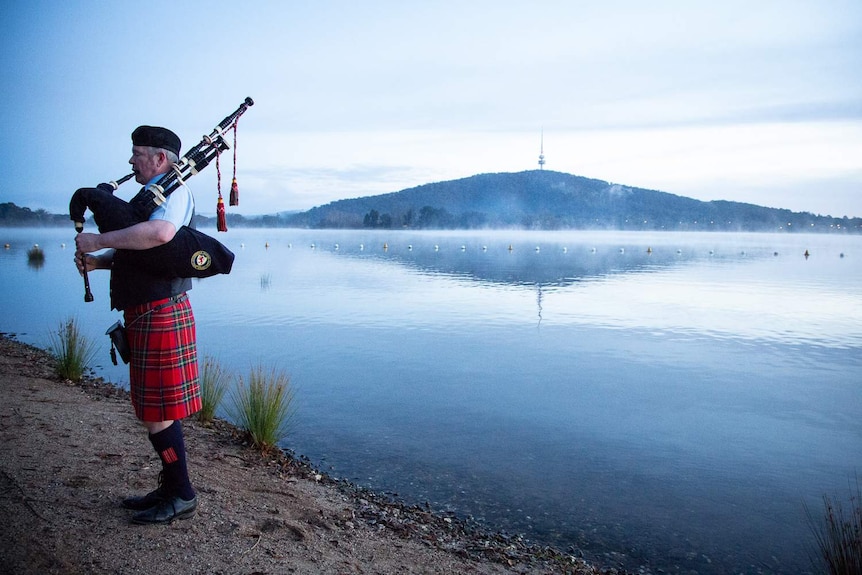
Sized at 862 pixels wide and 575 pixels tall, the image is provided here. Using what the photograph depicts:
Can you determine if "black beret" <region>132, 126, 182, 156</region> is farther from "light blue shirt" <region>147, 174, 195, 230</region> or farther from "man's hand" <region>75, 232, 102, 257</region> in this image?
"man's hand" <region>75, 232, 102, 257</region>

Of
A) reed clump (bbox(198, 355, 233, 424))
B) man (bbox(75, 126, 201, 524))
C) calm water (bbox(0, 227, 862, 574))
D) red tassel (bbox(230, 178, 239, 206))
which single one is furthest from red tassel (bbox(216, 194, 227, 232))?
calm water (bbox(0, 227, 862, 574))

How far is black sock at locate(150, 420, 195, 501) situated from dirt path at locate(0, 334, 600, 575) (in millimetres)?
224

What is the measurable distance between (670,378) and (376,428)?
17.9ft

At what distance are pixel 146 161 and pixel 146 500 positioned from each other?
202 centimetres

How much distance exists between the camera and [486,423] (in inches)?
323

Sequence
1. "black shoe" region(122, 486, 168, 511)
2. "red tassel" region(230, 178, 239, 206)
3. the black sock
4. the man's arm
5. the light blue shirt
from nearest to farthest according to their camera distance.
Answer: the man's arm
the light blue shirt
the black sock
"black shoe" region(122, 486, 168, 511)
"red tassel" region(230, 178, 239, 206)

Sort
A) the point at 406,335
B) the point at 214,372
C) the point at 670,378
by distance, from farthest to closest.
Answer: the point at 406,335, the point at 670,378, the point at 214,372

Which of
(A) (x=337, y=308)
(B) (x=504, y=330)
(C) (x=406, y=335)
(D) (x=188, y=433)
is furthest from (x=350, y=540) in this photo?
(A) (x=337, y=308)

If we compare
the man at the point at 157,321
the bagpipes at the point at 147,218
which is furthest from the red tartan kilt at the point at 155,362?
the bagpipes at the point at 147,218

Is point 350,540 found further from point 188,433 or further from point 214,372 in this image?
point 214,372

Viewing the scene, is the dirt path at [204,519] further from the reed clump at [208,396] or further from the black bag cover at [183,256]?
the black bag cover at [183,256]

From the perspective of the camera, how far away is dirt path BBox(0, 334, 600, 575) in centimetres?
343

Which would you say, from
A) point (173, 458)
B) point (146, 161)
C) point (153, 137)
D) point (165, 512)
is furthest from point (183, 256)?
point (165, 512)

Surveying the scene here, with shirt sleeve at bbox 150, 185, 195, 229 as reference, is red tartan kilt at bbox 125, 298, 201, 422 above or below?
below
